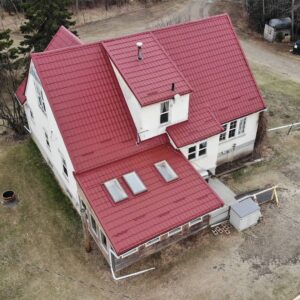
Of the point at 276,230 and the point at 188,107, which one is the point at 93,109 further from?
the point at 276,230

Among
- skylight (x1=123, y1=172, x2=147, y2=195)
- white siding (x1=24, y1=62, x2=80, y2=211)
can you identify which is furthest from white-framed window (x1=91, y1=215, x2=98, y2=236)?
skylight (x1=123, y1=172, x2=147, y2=195)

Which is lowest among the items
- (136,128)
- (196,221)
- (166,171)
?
(196,221)

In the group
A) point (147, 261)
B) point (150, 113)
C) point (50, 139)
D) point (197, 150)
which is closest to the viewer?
point (147, 261)

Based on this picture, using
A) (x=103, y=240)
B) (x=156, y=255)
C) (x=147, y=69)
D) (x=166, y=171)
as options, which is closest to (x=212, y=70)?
(x=147, y=69)

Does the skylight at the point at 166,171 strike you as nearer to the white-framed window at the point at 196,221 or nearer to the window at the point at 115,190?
the window at the point at 115,190

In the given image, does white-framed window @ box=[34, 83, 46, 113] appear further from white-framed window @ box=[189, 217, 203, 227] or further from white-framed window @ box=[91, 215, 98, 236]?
white-framed window @ box=[189, 217, 203, 227]

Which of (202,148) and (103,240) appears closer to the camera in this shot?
(103,240)

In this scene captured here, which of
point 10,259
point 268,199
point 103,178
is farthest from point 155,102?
point 10,259

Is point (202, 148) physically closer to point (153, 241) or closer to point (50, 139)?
point (153, 241)
